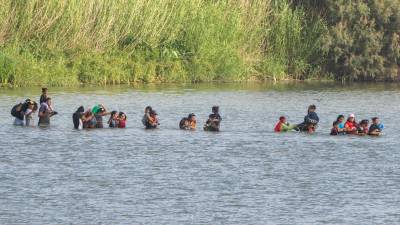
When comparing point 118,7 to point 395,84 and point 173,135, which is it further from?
point 173,135

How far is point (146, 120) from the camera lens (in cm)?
4447

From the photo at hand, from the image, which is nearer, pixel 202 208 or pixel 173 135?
pixel 202 208

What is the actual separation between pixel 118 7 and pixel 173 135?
24.3 meters

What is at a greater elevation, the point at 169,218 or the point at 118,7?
the point at 118,7

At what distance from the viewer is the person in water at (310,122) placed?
142ft

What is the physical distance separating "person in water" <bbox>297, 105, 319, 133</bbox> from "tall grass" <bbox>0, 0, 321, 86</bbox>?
2149cm

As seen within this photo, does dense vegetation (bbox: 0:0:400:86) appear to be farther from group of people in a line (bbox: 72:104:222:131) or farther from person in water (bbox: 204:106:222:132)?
person in water (bbox: 204:106:222:132)

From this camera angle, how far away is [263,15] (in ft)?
242

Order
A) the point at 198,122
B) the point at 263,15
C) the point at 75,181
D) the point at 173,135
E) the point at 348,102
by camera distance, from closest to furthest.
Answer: the point at 75,181, the point at 173,135, the point at 198,122, the point at 348,102, the point at 263,15

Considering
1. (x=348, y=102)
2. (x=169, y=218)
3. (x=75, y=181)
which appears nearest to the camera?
(x=169, y=218)

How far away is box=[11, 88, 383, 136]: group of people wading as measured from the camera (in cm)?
4331

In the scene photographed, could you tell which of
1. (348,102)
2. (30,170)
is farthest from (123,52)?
(30,170)

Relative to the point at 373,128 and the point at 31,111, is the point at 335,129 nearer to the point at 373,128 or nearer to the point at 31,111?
the point at 373,128

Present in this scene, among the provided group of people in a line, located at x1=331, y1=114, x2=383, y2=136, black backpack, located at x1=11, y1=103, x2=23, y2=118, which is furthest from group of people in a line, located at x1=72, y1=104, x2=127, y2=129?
group of people in a line, located at x1=331, y1=114, x2=383, y2=136
